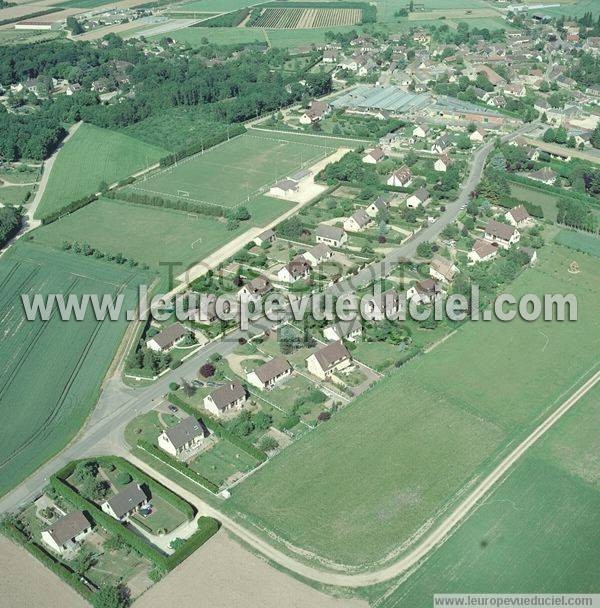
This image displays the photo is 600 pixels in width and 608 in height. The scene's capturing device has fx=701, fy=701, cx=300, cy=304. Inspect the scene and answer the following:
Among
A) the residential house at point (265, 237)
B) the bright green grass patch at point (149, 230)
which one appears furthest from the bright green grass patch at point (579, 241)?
the bright green grass patch at point (149, 230)

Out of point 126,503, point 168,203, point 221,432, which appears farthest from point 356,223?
point 126,503

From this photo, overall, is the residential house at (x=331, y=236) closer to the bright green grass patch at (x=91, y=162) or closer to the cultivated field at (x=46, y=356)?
the cultivated field at (x=46, y=356)

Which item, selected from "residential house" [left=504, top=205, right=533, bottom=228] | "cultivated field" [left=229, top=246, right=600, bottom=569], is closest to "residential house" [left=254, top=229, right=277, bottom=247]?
"cultivated field" [left=229, top=246, right=600, bottom=569]

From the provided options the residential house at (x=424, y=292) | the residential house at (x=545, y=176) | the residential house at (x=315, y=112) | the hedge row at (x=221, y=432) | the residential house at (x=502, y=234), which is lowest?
the residential house at (x=545, y=176)

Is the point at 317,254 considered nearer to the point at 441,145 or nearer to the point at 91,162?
the point at 441,145

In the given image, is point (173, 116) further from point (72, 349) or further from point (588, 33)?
point (588, 33)

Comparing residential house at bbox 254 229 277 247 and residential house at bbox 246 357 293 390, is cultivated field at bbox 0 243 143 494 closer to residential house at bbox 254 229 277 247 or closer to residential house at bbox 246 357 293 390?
residential house at bbox 246 357 293 390
